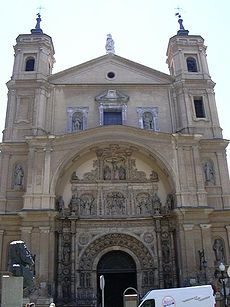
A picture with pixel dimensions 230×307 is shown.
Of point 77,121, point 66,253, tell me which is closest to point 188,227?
point 66,253

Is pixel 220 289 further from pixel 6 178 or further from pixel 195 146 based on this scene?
pixel 6 178

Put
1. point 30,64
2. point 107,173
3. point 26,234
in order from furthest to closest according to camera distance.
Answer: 1. point 30,64
2. point 107,173
3. point 26,234

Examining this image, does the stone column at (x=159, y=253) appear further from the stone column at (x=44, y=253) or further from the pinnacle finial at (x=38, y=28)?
the pinnacle finial at (x=38, y=28)

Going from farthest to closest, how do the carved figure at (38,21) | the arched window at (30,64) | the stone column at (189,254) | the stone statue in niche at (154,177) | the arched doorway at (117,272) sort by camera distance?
1. the carved figure at (38,21)
2. the arched window at (30,64)
3. the stone statue in niche at (154,177)
4. the arched doorway at (117,272)
5. the stone column at (189,254)

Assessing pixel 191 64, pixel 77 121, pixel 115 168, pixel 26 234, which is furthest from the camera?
pixel 191 64

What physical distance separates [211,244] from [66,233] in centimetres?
731

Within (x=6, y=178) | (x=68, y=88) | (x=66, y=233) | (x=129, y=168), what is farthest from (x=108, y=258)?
(x=68, y=88)

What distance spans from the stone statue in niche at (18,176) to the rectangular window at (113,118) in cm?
559

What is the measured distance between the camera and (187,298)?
43.0 ft

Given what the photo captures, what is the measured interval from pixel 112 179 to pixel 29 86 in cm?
761

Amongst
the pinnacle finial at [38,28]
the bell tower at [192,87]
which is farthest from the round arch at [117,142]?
the pinnacle finial at [38,28]

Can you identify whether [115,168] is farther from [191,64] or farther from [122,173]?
[191,64]

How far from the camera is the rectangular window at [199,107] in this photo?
23.5m

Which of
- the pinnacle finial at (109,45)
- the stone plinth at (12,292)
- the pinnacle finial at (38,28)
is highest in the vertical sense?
the pinnacle finial at (38,28)
